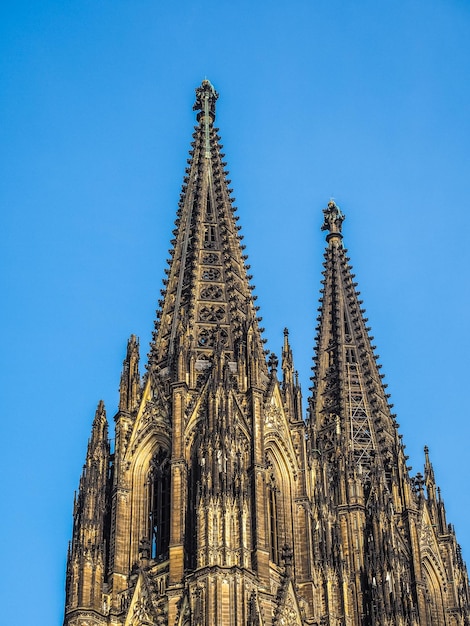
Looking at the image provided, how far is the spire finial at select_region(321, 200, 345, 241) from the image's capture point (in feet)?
257

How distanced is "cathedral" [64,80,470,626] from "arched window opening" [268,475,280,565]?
0.25 ft

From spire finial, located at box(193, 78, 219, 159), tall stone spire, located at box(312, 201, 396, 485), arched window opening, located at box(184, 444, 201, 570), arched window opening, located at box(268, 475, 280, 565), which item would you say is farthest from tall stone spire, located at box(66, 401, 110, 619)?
spire finial, located at box(193, 78, 219, 159)

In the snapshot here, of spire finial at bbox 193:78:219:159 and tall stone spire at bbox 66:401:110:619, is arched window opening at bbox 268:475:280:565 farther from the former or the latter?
spire finial at bbox 193:78:219:159

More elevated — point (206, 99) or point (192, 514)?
point (206, 99)

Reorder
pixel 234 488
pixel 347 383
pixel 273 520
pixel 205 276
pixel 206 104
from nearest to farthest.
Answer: pixel 234 488
pixel 273 520
pixel 205 276
pixel 347 383
pixel 206 104

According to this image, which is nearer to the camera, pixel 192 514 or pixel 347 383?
pixel 192 514

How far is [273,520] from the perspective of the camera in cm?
5566

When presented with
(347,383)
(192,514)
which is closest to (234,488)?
(192,514)

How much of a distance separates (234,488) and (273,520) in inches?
135

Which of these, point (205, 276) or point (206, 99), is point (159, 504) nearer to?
point (205, 276)

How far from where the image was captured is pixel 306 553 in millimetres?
55312

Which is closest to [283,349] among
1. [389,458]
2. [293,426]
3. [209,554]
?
[293,426]

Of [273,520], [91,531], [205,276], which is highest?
[205,276]

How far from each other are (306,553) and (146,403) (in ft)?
25.6
